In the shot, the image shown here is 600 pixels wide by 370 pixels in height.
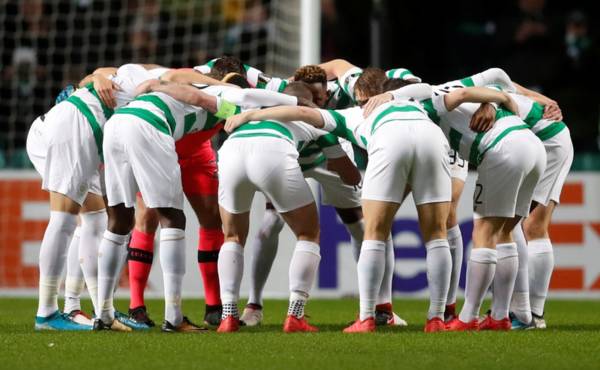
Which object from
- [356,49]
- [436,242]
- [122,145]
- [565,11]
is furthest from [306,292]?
[565,11]

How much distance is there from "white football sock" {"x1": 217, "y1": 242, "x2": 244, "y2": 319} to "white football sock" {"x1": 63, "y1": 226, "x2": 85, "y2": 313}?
1196mm

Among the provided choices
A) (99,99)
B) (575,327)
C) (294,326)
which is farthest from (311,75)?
(575,327)

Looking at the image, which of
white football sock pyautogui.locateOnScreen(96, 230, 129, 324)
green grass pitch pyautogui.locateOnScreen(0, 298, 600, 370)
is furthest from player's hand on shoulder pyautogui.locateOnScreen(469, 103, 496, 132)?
white football sock pyautogui.locateOnScreen(96, 230, 129, 324)

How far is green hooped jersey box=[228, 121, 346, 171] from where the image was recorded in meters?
7.75

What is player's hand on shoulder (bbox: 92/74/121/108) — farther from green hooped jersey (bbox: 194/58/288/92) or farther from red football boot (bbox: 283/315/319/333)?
red football boot (bbox: 283/315/319/333)

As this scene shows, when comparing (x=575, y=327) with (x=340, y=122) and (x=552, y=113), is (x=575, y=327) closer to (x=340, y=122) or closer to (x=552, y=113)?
(x=552, y=113)

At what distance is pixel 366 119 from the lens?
25.2ft

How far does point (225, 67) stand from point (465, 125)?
69.0 inches

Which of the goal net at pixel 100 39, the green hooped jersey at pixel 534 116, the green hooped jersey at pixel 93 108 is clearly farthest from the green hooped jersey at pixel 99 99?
the goal net at pixel 100 39

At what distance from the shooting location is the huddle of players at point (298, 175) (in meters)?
7.49

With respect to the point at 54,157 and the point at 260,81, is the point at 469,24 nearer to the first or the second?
the point at 260,81

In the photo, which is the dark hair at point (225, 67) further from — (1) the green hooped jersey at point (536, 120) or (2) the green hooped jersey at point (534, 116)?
(1) the green hooped jersey at point (536, 120)

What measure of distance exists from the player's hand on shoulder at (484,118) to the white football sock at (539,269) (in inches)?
39.1

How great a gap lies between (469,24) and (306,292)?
25.3 feet
